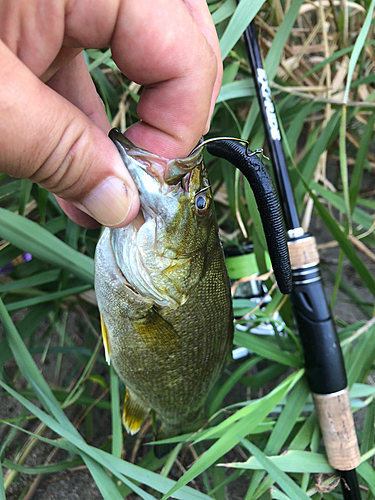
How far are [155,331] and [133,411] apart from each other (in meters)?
0.35

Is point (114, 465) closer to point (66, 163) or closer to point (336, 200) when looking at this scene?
point (66, 163)

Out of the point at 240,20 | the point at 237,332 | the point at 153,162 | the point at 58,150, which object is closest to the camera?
the point at 58,150

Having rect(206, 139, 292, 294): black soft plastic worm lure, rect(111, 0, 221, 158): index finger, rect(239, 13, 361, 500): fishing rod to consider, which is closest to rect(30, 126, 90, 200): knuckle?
rect(111, 0, 221, 158): index finger

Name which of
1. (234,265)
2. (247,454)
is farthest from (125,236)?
(247,454)

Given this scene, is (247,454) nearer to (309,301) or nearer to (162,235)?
(309,301)

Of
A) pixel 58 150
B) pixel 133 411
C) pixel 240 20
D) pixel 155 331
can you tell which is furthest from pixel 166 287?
pixel 240 20

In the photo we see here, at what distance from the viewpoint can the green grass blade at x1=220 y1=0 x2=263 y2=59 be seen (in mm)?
1100

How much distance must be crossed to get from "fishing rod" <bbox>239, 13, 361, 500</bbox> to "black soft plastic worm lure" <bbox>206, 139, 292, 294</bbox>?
0.43 metres

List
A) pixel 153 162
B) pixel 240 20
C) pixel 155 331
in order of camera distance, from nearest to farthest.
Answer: pixel 153 162 < pixel 155 331 < pixel 240 20

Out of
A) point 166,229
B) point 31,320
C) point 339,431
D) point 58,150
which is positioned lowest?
point 339,431

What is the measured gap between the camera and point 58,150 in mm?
633

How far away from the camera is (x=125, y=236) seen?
80 centimetres

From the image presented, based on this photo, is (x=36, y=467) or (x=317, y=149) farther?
(x=317, y=149)

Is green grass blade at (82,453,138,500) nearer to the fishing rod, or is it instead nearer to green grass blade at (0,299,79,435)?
green grass blade at (0,299,79,435)
